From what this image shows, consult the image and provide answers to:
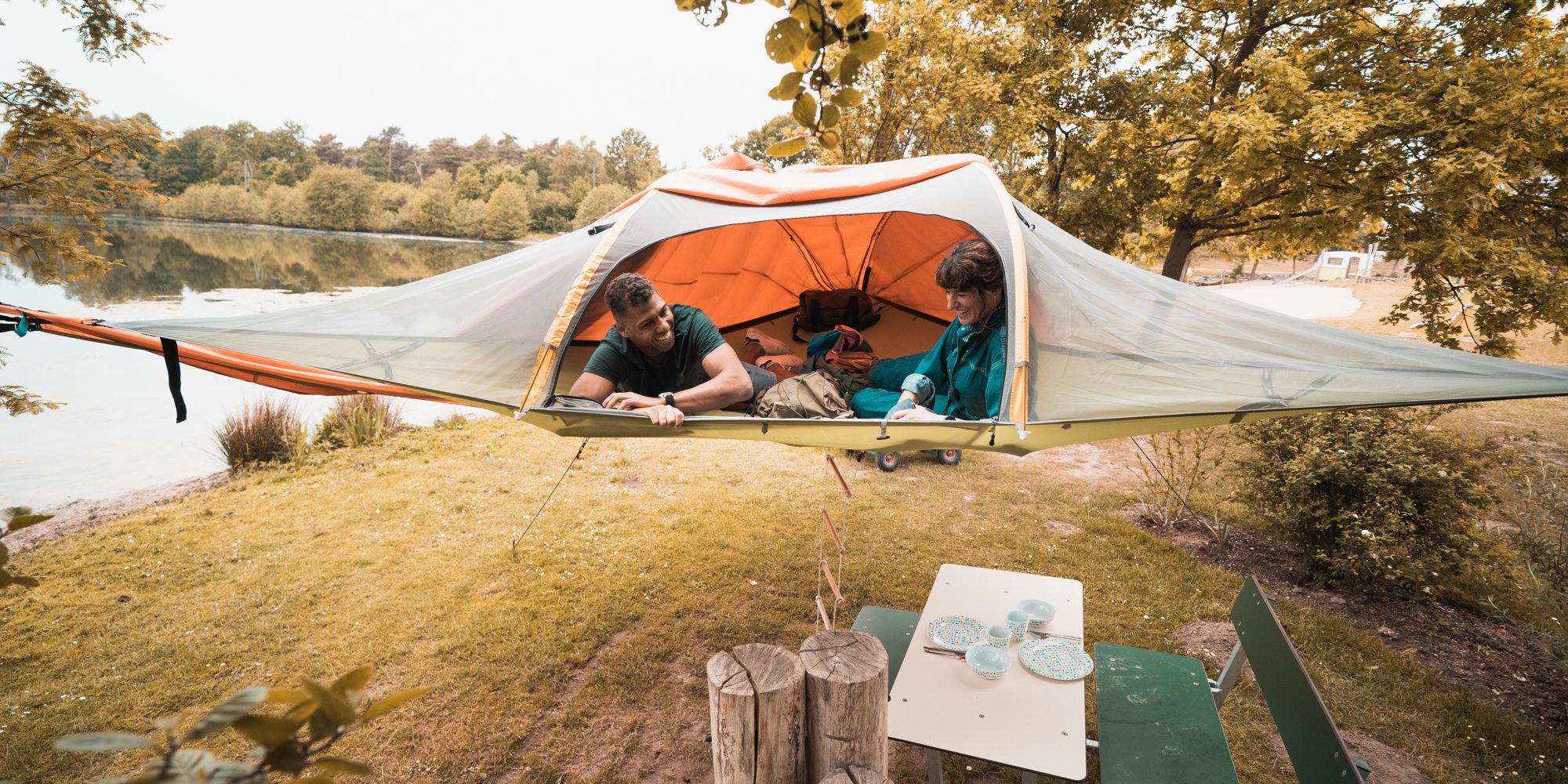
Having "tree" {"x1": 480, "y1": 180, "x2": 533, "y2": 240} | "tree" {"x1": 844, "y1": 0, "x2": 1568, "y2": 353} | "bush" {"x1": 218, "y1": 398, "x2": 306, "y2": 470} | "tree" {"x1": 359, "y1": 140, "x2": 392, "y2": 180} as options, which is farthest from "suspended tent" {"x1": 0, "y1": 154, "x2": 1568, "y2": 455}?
"tree" {"x1": 359, "y1": 140, "x2": 392, "y2": 180}

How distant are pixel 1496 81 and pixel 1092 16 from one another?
236cm

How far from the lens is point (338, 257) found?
25.0 meters

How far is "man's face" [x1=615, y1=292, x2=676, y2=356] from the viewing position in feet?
8.38

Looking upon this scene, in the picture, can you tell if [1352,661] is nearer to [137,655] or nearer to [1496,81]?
[1496,81]

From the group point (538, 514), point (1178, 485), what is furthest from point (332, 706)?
point (1178, 485)

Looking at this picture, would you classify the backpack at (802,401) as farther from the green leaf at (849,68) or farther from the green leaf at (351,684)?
the green leaf at (351,684)

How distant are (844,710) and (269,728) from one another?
100 centimetres

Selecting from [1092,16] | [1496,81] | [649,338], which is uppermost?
[1092,16]

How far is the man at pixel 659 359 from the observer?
99.7 inches

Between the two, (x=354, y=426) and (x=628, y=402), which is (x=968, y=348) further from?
(x=354, y=426)

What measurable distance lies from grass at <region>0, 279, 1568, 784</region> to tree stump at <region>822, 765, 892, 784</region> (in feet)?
3.87

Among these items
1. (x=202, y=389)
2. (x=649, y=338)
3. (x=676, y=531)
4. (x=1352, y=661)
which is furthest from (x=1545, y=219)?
(x=202, y=389)

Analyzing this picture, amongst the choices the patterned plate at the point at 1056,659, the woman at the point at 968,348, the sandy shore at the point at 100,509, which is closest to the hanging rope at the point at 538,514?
the woman at the point at 968,348

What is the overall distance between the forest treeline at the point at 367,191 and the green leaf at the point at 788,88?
3119cm
